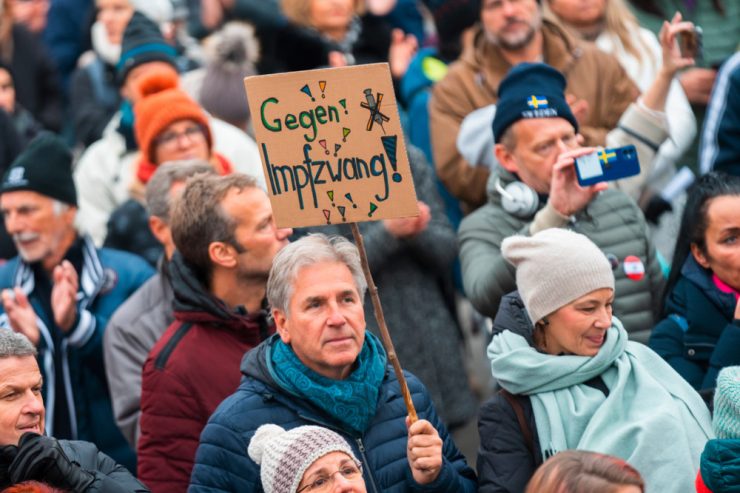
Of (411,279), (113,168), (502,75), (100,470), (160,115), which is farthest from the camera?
(113,168)

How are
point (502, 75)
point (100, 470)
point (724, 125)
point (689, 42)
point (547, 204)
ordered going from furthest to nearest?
point (502, 75) < point (724, 125) < point (689, 42) < point (547, 204) < point (100, 470)

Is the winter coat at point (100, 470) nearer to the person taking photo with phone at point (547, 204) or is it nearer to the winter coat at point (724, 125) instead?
the person taking photo with phone at point (547, 204)

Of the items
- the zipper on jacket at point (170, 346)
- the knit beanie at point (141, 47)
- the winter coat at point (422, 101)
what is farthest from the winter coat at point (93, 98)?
the zipper on jacket at point (170, 346)

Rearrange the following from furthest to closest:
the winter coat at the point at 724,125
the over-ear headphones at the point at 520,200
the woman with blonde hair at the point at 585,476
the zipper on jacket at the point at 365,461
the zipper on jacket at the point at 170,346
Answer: the winter coat at the point at 724,125
the over-ear headphones at the point at 520,200
the zipper on jacket at the point at 170,346
the zipper on jacket at the point at 365,461
the woman with blonde hair at the point at 585,476

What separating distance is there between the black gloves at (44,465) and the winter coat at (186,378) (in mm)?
1189

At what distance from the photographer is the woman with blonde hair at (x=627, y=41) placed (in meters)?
8.05

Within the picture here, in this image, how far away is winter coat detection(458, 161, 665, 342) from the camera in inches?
252

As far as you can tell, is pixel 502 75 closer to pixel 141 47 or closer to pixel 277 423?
pixel 141 47

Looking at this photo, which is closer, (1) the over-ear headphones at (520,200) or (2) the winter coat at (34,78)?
(1) the over-ear headphones at (520,200)

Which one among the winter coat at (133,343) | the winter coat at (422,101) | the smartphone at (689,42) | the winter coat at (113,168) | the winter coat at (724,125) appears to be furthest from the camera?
the winter coat at (422,101)

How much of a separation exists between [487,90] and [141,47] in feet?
7.87

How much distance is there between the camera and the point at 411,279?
7449mm

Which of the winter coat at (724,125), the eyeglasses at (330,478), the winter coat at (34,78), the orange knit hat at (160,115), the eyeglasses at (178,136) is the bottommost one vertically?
the eyeglasses at (330,478)

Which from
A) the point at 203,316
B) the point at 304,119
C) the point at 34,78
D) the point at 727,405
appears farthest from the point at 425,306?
the point at 34,78
